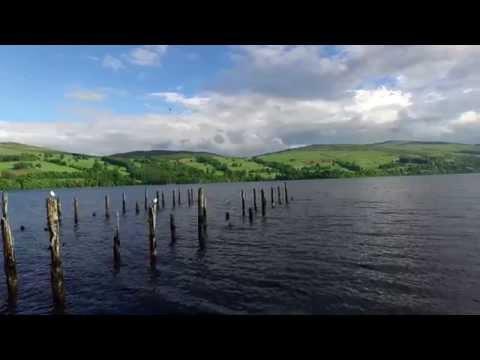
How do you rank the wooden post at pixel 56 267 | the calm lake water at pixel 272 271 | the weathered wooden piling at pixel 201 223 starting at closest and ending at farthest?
1. the wooden post at pixel 56 267
2. the calm lake water at pixel 272 271
3. the weathered wooden piling at pixel 201 223

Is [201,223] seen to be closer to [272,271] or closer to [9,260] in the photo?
[272,271]

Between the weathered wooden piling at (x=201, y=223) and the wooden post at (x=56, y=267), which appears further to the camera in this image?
the weathered wooden piling at (x=201, y=223)

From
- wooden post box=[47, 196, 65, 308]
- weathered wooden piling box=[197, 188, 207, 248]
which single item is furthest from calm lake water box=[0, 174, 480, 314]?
weathered wooden piling box=[197, 188, 207, 248]

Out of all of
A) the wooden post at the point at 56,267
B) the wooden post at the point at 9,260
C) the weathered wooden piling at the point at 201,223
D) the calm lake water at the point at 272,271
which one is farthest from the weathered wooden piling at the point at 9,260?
the weathered wooden piling at the point at 201,223

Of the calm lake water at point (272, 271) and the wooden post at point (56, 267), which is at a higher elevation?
the wooden post at point (56, 267)

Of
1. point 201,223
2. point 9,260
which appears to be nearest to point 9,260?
point 9,260

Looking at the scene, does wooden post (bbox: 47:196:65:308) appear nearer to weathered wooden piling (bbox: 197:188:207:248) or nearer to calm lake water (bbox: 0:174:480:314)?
calm lake water (bbox: 0:174:480:314)

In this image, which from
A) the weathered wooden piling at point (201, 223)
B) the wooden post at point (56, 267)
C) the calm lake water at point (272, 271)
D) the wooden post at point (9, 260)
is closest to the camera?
the wooden post at point (56, 267)

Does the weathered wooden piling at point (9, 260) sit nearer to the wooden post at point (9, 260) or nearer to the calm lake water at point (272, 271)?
the wooden post at point (9, 260)
